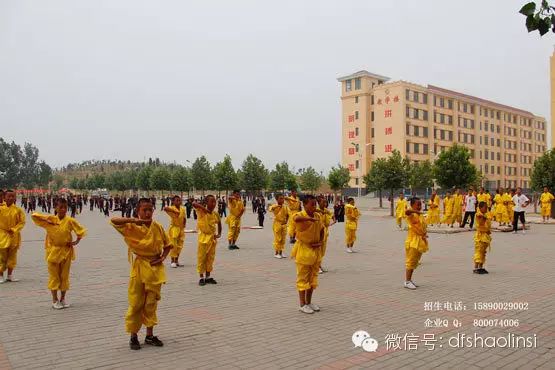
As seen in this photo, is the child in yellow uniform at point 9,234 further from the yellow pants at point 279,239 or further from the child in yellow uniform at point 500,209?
the child in yellow uniform at point 500,209

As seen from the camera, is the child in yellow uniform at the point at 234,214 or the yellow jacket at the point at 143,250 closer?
the yellow jacket at the point at 143,250

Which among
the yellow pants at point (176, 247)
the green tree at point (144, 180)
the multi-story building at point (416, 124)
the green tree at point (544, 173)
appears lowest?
the yellow pants at point (176, 247)

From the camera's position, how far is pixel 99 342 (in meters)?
5.41

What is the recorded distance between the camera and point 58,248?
7.21m

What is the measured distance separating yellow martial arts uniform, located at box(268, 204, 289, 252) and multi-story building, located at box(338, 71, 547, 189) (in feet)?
159

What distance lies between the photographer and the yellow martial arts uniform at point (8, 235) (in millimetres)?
8914

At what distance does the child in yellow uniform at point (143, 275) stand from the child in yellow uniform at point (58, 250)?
231cm

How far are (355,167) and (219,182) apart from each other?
2520cm

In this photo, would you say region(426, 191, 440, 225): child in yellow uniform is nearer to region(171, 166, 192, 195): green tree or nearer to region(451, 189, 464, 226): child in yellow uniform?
region(451, 189, 464, 226): child in yellow uniform

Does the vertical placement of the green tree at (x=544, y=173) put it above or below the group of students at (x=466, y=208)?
above

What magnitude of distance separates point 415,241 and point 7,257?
7.69m

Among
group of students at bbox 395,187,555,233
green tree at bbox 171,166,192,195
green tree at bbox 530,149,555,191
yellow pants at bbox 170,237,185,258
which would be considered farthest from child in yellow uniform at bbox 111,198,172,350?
green tree at bbox 171,166,192,195

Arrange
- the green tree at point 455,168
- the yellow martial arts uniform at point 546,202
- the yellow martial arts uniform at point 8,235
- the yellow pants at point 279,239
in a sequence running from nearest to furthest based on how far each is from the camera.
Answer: the yellow martial arts uniform at point 8,235 → the yellow pants at point 279,239 → the yellow martial arts uniform at point 546,202 → the green tree at point 455,168

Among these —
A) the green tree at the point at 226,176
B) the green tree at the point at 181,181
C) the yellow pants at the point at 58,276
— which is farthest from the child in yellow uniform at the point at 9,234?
the green tree at the point at 181,181
